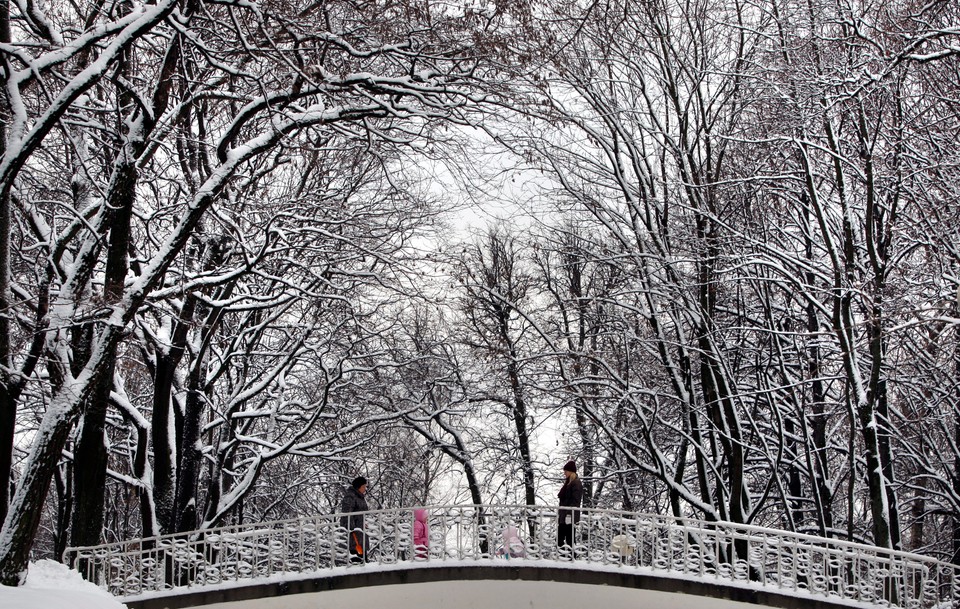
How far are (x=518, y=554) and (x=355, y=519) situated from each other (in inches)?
97.9

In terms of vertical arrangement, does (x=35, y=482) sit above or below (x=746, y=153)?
below

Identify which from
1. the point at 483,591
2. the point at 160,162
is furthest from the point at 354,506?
the point at 160,162

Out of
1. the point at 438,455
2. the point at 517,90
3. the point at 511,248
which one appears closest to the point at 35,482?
the point at 517,90

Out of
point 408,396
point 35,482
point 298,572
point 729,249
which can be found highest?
point 729,249

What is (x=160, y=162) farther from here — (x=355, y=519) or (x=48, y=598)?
(x=48, y=598)

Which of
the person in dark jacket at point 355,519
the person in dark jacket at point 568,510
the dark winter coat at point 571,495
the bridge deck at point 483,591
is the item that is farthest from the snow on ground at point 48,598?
the dark winter coat at point 571,495

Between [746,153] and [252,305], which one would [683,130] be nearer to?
[746,153]

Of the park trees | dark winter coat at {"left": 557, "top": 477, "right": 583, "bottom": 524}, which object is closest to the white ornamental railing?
dark winter coat at {"left": 557, "top": 477, "right": 583, "bottom": 524}

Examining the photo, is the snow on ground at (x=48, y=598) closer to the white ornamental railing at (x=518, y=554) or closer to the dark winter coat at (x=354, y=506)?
the white ornamental railing at (x=518, y=554)

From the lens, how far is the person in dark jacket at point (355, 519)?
13.8 m

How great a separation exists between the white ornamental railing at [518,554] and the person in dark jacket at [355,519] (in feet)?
0.19

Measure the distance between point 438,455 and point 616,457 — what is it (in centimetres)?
875

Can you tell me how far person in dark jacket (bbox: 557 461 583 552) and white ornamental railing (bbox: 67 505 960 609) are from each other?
122 mm

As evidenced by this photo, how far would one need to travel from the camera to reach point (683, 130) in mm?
17188
